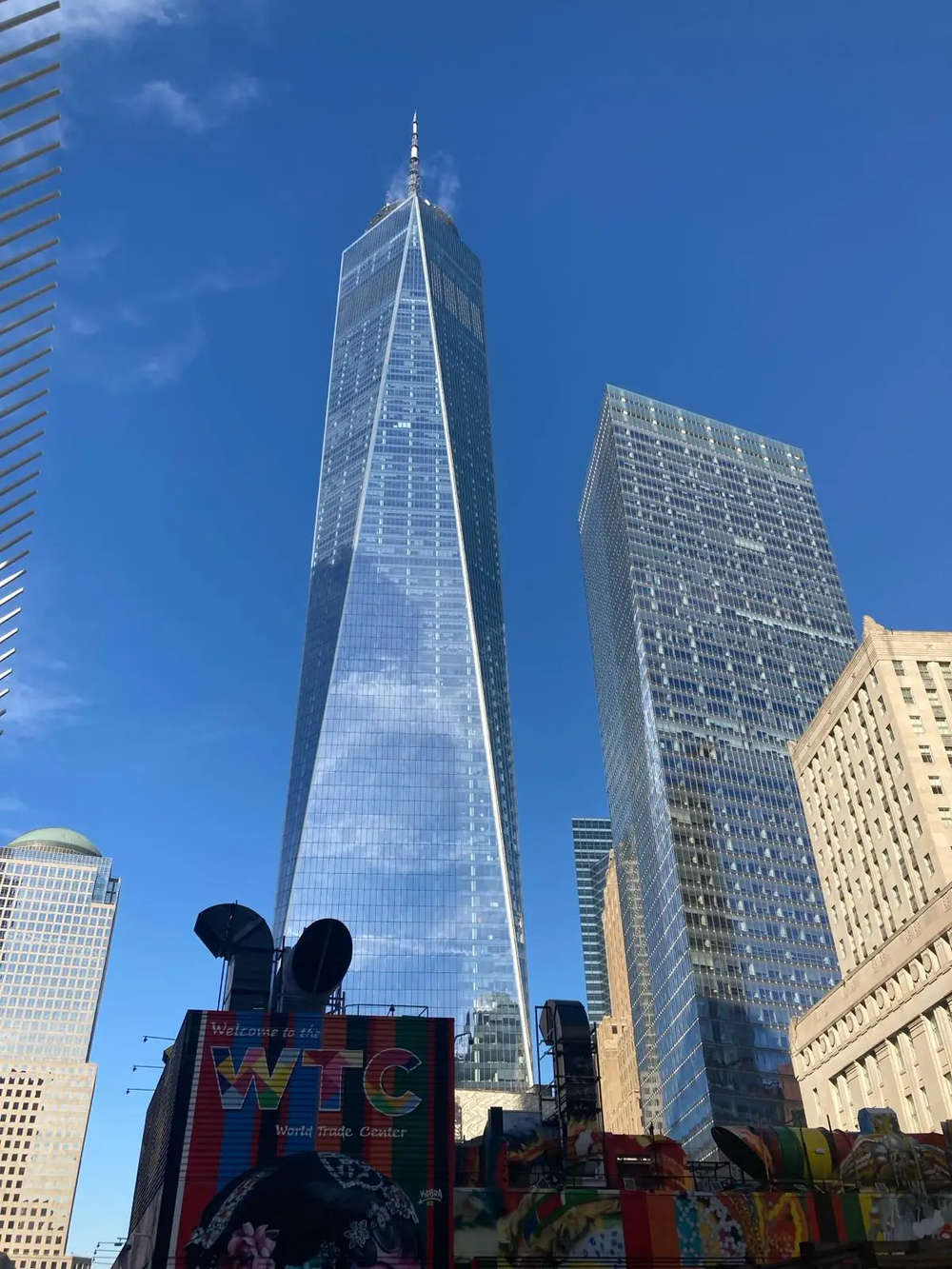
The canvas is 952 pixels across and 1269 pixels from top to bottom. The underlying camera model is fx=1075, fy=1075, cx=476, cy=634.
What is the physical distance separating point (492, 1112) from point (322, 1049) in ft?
35.5

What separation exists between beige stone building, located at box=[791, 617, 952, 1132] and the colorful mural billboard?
1564 inches

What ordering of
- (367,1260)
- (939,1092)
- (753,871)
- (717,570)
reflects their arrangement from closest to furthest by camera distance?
(367,1260)
(939,1092)
(753,871)
(717,570)

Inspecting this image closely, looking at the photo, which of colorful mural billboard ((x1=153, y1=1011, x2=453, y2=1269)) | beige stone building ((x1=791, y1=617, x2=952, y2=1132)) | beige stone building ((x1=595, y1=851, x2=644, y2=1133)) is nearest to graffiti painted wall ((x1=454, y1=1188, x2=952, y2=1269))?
colorful mural billboard ((x1=153, y1=1011, x2=453, y2=1269))

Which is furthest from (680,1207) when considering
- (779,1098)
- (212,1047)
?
(779,1098)

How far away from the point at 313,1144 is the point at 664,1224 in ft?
56.2

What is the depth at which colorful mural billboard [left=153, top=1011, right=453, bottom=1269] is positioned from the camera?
1954 inches

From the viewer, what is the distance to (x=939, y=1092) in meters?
74.2

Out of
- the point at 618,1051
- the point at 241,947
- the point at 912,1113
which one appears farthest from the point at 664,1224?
the point at 618,1051

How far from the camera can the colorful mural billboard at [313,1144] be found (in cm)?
4962

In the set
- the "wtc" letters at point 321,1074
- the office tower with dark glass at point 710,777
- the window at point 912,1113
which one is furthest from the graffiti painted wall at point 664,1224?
the office tower with dark glass at point 710,777

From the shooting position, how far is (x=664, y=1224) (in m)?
50.9

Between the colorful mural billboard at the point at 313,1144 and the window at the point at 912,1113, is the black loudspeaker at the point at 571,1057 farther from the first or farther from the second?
the window at the point at 912,1113

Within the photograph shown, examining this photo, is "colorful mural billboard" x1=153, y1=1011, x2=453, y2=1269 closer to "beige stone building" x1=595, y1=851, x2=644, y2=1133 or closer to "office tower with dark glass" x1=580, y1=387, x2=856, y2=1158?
"office tower with dark glass" x1=580, y1=387, x2=856, y2=1158

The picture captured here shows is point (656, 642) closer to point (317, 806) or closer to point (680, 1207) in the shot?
point (317, 806)
